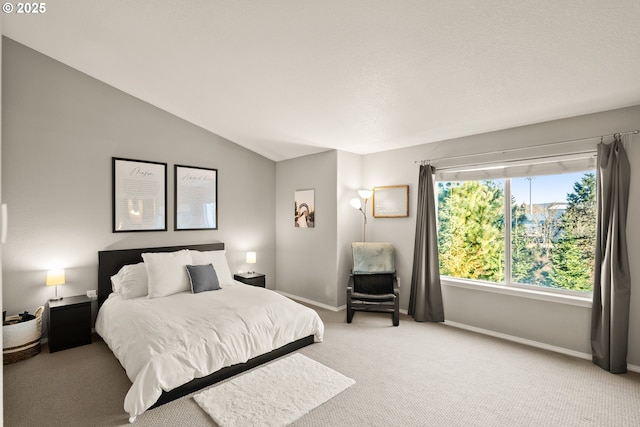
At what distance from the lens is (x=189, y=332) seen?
2861mm

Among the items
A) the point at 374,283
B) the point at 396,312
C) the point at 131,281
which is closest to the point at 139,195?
the point at 131,281

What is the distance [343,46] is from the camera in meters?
2.74

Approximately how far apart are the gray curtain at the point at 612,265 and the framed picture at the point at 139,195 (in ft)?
16.5

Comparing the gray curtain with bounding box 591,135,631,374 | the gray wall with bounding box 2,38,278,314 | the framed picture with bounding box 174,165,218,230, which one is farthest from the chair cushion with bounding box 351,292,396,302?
the gray wall with bounding box 2,38,278,314

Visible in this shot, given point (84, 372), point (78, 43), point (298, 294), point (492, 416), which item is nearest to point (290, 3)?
point (78, 43)

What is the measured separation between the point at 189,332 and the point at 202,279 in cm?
118

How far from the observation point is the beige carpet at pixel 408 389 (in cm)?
247

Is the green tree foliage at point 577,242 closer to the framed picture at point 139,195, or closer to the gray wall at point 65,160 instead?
the gray wall at point 65,160

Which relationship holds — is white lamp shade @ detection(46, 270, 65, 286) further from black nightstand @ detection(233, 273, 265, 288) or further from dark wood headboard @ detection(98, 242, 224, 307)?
black nightstand @ detection(233, 273, 265, 288)

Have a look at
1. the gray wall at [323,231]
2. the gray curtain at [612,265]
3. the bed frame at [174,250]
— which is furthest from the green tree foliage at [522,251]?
the bed frame at [174,250]

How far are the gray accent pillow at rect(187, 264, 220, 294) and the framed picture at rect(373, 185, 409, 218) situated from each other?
2.53 metres

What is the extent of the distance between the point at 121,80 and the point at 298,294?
3.86 meters

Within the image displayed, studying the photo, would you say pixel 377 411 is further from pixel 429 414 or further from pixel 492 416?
pixel 492 416

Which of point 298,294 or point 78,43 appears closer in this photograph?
point 78,43
